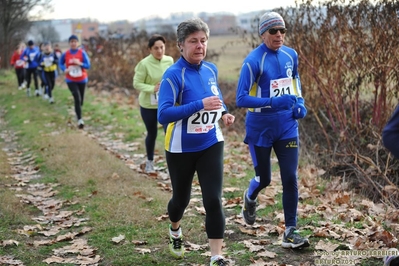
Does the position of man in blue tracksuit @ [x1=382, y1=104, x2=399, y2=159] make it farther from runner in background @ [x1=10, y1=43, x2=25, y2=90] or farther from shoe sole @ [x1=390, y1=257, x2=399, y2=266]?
runner in background @ [x1=10, y1=43, x2=25, y2=90]

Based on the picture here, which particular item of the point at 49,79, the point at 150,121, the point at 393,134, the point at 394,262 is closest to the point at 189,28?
the point at 393,134

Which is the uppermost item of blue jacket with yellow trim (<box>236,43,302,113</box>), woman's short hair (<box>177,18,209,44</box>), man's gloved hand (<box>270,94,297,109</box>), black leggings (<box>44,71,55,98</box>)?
woman's short hair (<box>177,18,209,44</box>)

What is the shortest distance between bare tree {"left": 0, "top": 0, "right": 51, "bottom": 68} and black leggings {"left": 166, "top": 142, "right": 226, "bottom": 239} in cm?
A: 3240

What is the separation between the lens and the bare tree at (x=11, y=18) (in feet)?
118

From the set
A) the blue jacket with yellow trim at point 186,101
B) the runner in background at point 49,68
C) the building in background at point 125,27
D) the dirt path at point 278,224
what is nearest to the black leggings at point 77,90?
the building in background at point 125,27

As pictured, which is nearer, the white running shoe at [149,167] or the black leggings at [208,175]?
the black leggings at [208,175]

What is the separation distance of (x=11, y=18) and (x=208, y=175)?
3658 centimetres

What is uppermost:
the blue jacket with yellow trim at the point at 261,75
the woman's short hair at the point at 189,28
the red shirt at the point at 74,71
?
the woman's short hair at the point at 189,28

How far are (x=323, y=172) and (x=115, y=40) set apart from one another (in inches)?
687

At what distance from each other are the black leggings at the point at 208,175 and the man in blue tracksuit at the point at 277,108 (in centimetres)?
76

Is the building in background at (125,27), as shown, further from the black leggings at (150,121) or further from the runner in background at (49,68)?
the runner in background at (49,68)

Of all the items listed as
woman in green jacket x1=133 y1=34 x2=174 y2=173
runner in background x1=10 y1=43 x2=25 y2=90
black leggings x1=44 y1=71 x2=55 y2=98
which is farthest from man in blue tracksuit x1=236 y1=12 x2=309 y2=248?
runner in background x1=10 y1=43 x2=25 y2=90

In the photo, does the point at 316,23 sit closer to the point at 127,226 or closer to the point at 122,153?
the point at 122,153

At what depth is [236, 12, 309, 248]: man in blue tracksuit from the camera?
546cm
